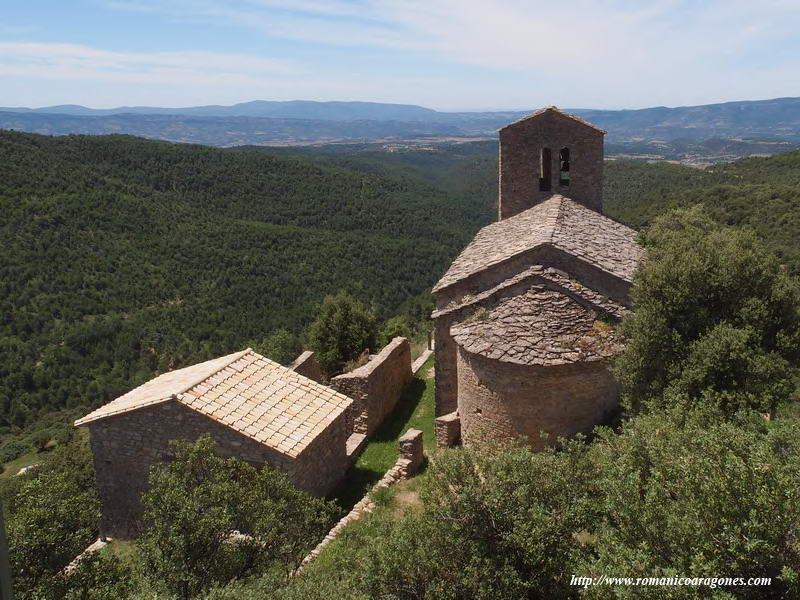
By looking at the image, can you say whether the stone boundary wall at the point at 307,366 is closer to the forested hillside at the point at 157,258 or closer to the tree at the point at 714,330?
the tree at the point at 714,330

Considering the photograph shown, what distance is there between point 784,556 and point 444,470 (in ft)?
10.4

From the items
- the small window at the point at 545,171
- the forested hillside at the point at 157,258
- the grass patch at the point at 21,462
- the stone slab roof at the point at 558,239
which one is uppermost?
the small window at the point at 545,171

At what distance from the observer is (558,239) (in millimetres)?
12352

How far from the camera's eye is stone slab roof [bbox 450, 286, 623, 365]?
9.73 m

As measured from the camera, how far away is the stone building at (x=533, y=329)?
387 inches

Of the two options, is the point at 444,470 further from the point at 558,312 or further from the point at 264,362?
the point at 264,362

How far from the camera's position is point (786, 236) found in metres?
32.3

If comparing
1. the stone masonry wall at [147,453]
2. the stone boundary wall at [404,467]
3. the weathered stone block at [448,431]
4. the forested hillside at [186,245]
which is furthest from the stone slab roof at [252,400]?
the forested hillside at [186,245]

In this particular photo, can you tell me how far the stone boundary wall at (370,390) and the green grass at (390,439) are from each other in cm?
30

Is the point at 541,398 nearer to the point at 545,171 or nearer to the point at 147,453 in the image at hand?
the point at 147,453

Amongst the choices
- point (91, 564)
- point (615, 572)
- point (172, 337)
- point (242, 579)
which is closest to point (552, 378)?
point (615, 572)

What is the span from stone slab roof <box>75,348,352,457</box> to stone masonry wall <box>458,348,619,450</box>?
10.7ft

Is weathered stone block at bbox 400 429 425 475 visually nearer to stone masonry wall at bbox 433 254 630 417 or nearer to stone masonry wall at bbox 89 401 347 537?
stone masonry wall at bbox 89 401 347 537

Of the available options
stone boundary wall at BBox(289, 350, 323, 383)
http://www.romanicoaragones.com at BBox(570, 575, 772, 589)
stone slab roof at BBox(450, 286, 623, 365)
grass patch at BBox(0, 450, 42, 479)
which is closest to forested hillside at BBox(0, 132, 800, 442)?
grass patch at BBox(0, 450, 42, 479)
